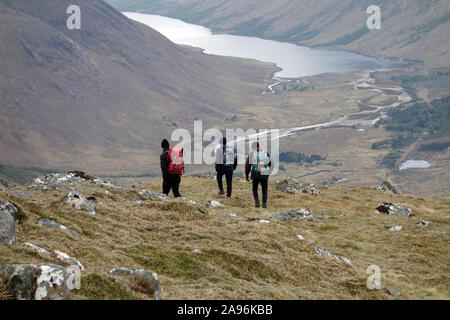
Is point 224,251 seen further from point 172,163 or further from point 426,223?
point 426,223

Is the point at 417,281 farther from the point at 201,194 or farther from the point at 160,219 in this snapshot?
the point at 201,194

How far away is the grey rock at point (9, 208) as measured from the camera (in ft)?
46.9

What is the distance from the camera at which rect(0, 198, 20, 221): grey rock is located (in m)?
14.3

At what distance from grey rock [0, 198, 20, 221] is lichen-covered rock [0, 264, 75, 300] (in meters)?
4.48

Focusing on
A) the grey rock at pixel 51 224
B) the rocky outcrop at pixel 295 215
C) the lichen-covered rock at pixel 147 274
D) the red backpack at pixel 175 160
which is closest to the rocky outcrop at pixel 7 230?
the grey rock at pixel 51 224

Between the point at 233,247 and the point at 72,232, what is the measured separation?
15.8 ft

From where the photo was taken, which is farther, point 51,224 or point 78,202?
point 78,202

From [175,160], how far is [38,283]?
615 inches

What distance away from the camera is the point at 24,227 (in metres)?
14.4

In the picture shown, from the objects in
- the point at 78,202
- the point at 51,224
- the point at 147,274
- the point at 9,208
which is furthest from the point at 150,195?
the point at 147,274

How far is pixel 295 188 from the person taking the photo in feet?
125

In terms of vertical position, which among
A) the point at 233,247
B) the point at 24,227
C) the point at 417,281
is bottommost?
the point at 417,281

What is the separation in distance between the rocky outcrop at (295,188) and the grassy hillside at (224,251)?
10.9 m

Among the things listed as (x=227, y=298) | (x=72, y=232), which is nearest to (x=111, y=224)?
(x=72, y=232)
